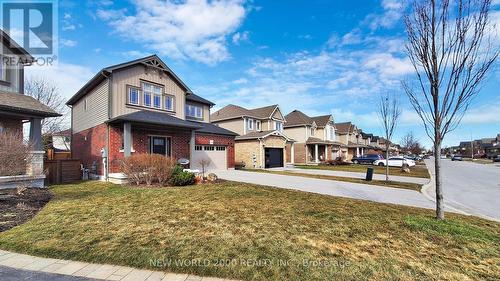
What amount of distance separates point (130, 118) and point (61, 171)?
593cm

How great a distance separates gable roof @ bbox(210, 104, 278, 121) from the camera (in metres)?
31.2

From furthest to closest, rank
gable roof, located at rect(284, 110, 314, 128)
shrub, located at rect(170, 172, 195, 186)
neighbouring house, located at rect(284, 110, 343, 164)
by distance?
gable roof, located at rect(284, 110, 314, 128), neighbouring house, located at rect(284, 110, 343, 164), shrub, located at rect(170, 172, 195, 186)

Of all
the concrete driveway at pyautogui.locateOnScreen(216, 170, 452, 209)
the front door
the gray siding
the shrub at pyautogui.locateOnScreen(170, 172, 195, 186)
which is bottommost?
the concrete driveway at pyautogui.locateOnScreen(216, 170, 452, 209)

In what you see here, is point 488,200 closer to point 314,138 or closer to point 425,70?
point 425,70

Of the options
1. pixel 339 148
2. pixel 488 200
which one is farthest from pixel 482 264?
pixel 339 148

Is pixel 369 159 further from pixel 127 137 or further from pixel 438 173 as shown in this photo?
pixel 127 137

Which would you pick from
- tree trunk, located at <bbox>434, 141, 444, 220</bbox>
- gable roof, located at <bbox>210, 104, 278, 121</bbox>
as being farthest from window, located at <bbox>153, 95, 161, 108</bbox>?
tree trunk, located at <bbox>434, 141, 444, 220</bbox>

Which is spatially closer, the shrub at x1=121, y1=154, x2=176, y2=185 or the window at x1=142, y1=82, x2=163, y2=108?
the shrub at x1=121, y1=154, x2=176, y2=185

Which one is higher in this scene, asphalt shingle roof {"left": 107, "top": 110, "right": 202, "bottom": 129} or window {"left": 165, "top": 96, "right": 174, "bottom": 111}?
window {"left": 165, "top": 96, "right": 174, "bottom": 111}

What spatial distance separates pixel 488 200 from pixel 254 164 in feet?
62.3

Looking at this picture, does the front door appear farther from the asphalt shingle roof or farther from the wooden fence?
the wooden fence

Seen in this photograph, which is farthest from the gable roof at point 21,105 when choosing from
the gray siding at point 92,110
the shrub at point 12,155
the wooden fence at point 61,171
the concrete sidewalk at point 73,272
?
the concrete sidewalk at point 73,272

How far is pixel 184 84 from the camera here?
62.1 ft

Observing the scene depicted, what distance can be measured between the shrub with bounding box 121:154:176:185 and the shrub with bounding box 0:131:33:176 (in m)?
3.87
